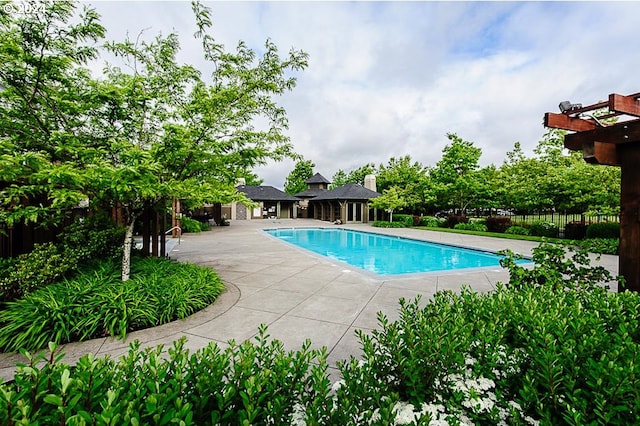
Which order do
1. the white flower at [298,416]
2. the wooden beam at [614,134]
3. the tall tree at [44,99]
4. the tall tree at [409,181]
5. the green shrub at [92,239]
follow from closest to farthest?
the white flower at [298,416] < the wooden beam at [614,134] < the tall tree at [44,99] < the green shrub at [92,239] < the tall tree at [409,181]

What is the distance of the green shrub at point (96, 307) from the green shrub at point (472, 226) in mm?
17902

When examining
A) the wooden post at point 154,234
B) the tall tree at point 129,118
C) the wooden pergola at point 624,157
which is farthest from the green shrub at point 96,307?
the wooden pergola at point 624,157

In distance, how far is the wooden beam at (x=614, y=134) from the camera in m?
3.15

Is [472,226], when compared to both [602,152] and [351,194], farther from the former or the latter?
[602,152]

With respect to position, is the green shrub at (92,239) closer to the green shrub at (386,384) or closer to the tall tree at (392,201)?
Answer: the green shrub at (386,384)

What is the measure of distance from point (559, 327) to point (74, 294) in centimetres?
533

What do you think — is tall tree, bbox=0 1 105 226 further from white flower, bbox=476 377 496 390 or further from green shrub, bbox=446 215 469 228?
green shrub, bbox=446 215 469 228

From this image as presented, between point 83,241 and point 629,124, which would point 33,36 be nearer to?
point 83,241

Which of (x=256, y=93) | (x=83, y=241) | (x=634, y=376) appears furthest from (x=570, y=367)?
(x=83, y=241)

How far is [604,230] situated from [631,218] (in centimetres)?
1282

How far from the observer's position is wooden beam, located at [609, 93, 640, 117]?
9.50 feet

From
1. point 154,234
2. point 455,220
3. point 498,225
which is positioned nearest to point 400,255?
point 154,234

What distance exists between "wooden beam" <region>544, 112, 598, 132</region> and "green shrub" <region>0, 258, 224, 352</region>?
537cm

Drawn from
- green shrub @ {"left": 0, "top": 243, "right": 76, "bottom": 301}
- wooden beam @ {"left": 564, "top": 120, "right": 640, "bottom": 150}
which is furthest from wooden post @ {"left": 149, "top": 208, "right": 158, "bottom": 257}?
wooden beam @ {"left": 564, "top": 120, "right": 640, "bottom": 150}
